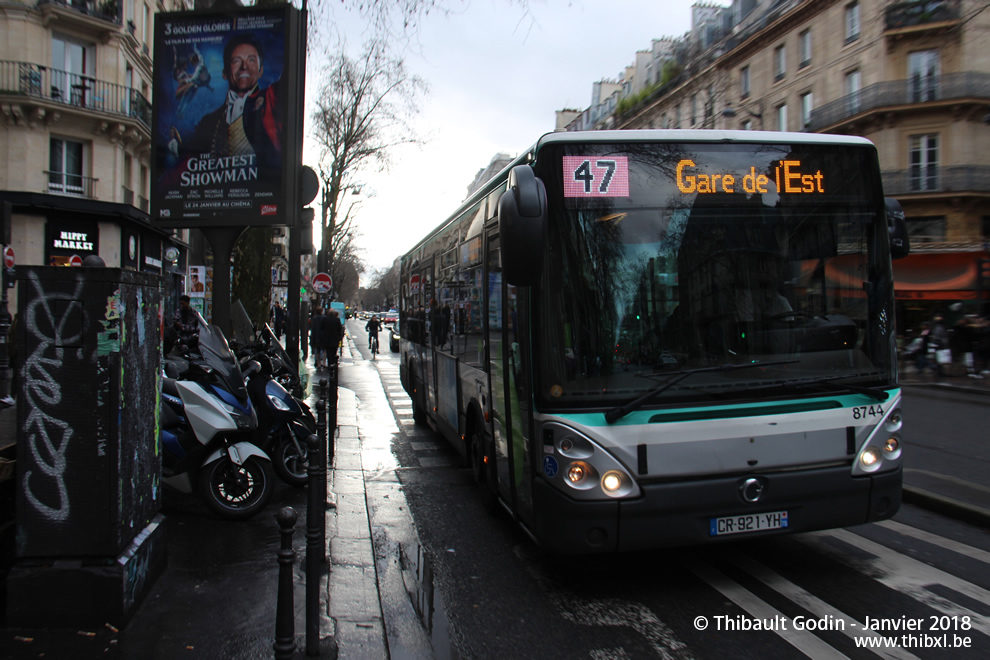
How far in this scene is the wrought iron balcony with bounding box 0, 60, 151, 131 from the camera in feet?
83.1

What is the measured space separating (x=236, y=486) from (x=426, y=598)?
89.2 inches

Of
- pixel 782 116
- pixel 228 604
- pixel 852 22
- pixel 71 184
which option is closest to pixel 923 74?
pixel 852 22

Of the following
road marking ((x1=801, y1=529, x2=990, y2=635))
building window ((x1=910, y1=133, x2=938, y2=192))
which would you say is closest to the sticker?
road marking ((x1=801, y1=529, x2=990, y2=635))

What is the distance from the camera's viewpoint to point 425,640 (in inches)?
154

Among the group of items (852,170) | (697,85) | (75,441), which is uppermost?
(697,85)

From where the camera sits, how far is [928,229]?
30000mm

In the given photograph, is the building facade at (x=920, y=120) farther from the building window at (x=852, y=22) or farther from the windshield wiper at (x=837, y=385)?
the windshield wiper at (x=837, y=385)

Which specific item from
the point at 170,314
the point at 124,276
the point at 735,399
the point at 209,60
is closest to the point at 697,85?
the point at 209,60

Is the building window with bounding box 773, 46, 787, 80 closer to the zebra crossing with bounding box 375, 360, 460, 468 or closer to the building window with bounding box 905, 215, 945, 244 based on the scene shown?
the building window with bounding box 905, 215, 945, 244

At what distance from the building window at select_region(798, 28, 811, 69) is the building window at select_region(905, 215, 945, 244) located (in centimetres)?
868

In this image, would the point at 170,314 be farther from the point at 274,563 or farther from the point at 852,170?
the point at 852,170

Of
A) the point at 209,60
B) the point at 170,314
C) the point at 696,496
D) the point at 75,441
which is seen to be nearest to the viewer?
the point at 75,441

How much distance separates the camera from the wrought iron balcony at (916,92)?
2875 centimetres

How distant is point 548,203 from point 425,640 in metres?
2.48
